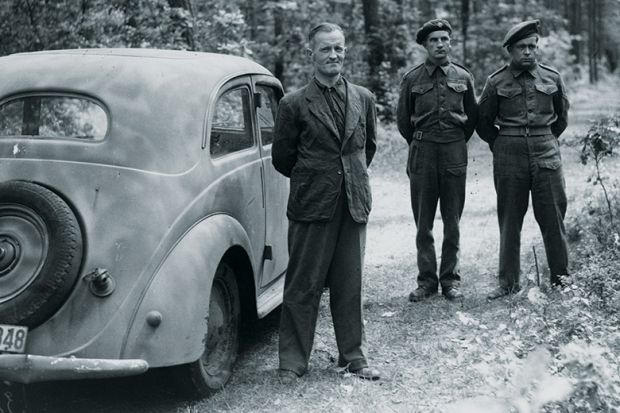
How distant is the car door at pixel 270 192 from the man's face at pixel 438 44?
53.3 inches

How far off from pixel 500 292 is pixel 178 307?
344 cm

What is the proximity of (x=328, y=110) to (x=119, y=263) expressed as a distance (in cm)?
163

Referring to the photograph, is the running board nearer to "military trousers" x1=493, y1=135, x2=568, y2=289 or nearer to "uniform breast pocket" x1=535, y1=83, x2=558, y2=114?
"military trousers" x1=493, y1=135, x2=568, y2=289

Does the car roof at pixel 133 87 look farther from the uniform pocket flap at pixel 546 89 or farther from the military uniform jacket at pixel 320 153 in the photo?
the uniform pocket flap at pixel 546 89

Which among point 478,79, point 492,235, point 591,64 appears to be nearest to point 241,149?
point 492,235

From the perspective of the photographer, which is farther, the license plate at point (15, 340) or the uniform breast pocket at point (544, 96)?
the uniform breast pocket at point (544, 96)

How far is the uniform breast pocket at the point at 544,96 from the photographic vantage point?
20.7ft

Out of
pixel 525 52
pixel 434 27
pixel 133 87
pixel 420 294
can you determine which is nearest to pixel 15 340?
pixel 133 87

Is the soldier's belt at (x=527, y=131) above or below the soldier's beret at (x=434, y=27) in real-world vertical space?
below

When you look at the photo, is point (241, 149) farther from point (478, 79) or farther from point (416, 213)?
point (478, 79)

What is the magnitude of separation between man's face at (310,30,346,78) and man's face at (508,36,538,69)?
2150mm

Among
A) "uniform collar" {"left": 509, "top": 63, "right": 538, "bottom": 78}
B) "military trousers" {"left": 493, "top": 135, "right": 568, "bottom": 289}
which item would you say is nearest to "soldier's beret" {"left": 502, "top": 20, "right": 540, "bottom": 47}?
"uniform collar" {"left": 509, "top": 63, "right": 538, "bottom": 78}

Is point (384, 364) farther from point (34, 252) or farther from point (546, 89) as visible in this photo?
point (546, 89)

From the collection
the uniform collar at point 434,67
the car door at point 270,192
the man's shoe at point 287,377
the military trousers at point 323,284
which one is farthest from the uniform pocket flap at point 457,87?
the man's shoe at point 287,377
